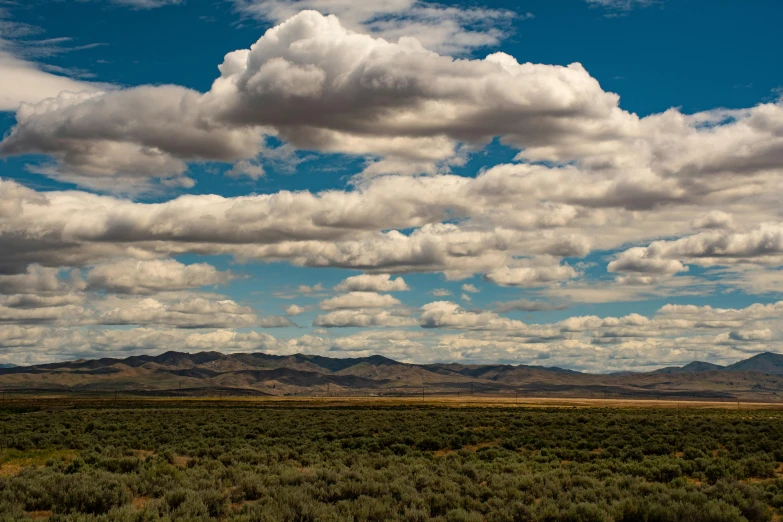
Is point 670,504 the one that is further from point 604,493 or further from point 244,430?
point 244,430

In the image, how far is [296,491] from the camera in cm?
1792

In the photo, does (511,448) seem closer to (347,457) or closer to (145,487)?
(347,457)

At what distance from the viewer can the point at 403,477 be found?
67.9 ft

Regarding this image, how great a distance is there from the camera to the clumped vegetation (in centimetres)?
1583

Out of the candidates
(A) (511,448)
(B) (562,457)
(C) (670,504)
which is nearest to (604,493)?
(C) (670,504)

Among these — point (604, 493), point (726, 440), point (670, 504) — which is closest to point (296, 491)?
point (604, 493)

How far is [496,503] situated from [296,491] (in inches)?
213

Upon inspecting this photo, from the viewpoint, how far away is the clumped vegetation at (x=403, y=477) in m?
15.8

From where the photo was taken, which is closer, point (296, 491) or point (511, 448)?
point (296, 491)

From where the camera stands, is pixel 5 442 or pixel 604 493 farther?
pixel 5 442

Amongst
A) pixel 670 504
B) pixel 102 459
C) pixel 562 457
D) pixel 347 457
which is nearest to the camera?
pixel 670 504

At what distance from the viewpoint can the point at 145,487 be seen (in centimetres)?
1927

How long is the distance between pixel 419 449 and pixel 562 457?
7.44 meters

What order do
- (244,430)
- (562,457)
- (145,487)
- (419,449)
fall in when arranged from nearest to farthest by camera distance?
1. (145,487)
2. (562,457)
3. (419,449)
4. (244,430)
